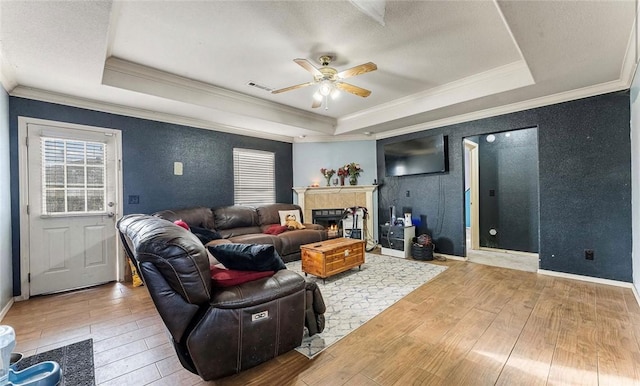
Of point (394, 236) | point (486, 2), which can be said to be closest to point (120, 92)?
point (486, 2)

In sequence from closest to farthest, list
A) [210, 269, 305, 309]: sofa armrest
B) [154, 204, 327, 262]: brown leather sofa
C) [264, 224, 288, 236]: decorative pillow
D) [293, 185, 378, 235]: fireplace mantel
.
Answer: [210, 269, 305, 309]: sofa armrest, [154, 204, 327, 262]: brown leather sofa, [264, 224, 288, 236]: decorative pillow, [293, 185, 378, 235]: fireplace mantel

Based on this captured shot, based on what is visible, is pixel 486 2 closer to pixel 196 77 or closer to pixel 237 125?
pixel 196 77

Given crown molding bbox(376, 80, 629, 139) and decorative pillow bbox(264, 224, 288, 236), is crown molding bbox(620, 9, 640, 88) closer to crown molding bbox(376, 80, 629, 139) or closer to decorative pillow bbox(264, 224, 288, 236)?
crown molding bbox(376, 80, 629, 139)

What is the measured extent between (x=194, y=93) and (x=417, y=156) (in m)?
3.84

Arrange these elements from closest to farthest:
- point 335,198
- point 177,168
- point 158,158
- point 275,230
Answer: point 158,158
point 177,168
point 275,230
point 335,198

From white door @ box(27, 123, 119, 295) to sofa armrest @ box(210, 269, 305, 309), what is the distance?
304 cm

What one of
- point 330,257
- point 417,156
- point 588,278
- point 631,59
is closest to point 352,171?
point 417,156

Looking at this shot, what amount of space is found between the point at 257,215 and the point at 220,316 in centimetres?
348

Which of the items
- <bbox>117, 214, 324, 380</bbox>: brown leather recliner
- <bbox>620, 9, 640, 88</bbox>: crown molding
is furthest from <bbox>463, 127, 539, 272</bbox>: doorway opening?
<bbox>117, 214, 324, 380</bbox>: brown leather recliner

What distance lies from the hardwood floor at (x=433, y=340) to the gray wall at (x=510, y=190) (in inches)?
75.2

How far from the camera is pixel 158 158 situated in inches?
162

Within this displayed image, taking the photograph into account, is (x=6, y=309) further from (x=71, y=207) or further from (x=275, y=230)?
(x=275, y=230)

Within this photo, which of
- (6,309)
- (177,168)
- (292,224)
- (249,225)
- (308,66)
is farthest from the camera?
(292,224)

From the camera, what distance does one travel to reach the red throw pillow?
1.74m
